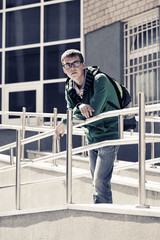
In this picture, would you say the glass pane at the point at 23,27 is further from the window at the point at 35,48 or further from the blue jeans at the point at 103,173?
the blue jeans at the point at 103,173

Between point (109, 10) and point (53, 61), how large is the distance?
2206mm

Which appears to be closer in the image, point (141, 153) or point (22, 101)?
point (141, 153)

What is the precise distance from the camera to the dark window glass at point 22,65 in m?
13.4

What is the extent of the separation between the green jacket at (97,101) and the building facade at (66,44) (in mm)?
5637

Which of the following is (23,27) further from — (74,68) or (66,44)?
(74,68)

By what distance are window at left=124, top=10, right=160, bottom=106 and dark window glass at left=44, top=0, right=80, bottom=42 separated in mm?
1852

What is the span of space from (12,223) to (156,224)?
1870 millimetres

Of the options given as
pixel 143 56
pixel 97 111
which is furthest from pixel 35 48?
pixel 97 111

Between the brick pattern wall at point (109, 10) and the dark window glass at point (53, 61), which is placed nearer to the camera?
the brick pattern wall at point (109, 10)

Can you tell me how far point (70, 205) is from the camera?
462 cm

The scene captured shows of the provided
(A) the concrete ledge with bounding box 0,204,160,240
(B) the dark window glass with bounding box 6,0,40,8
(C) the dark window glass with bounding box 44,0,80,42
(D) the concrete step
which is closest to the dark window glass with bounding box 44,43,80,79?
(C) the dark window glass with bounding box 44,0,80,42

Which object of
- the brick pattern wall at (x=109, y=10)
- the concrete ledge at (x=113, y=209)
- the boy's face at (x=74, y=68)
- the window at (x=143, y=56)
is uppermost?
the brick pattern wall at (x=109, y=10)

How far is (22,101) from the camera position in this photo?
1355 cm

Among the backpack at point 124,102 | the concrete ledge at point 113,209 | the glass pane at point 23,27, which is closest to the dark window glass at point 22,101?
the glass pane at point 23,27
